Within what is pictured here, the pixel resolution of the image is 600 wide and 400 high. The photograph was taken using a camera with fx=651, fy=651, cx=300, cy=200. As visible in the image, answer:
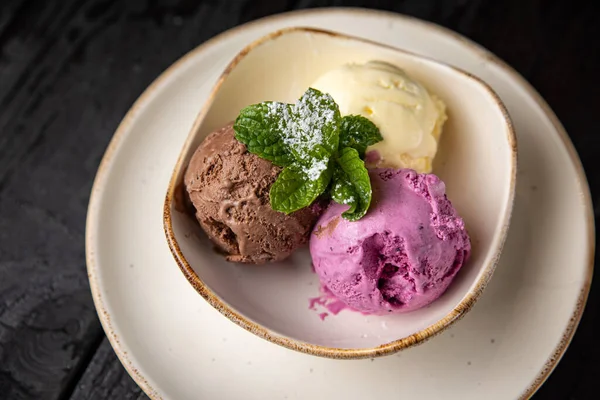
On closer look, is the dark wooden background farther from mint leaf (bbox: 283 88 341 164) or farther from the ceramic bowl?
mint leaf (bbox: 283 88 341 164)

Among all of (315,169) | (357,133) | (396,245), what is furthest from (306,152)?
(396,245)

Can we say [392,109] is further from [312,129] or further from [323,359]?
[323,359]

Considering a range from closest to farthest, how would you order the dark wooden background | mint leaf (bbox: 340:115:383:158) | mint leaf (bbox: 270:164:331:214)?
1. mint leaf (bbox: 270:164:331:214)
2. mint leaf (bbox: 340:115:383:158)
3. the dark wooden background

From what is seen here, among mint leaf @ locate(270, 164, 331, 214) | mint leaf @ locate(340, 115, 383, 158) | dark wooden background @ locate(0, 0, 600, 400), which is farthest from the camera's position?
dark wooden background @ locate(0, 0, 600, 400)

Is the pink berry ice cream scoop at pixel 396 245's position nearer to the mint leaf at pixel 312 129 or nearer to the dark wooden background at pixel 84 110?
the mint leaf at pixel 312 129

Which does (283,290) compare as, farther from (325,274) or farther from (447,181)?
(447,181)

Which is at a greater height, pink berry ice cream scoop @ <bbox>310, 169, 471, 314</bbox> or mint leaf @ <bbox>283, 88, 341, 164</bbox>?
mint leaf @ <bbox>283, 88, 341, 164</bbox>

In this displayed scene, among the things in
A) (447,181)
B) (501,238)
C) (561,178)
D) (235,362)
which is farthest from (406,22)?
(235,362)

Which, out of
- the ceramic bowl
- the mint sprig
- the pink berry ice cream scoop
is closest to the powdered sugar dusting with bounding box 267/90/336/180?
the mint sprig
